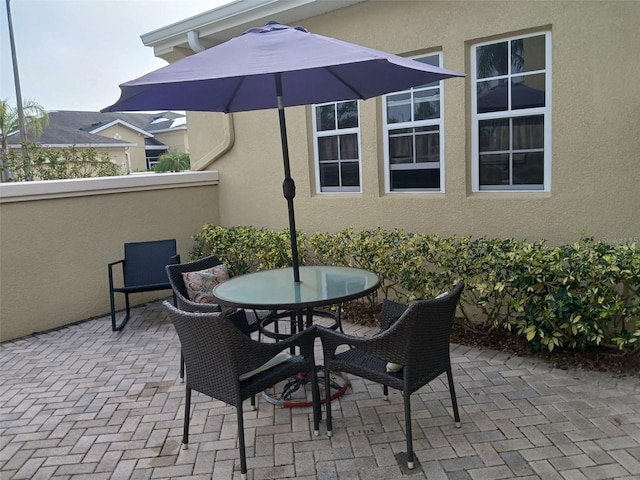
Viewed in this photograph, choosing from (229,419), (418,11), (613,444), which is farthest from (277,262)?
(613,444)

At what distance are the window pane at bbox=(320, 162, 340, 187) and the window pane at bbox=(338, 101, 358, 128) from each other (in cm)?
51

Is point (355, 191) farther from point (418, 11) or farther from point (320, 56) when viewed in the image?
point (320, 56)

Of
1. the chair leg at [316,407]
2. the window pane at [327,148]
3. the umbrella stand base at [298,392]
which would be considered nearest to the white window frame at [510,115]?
the window pane at [327,148]

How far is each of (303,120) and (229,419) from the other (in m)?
4.02

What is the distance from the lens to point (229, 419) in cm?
331

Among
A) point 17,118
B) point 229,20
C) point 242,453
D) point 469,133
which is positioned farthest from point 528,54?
point 17,118

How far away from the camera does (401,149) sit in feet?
18.1

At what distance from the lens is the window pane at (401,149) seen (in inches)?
214

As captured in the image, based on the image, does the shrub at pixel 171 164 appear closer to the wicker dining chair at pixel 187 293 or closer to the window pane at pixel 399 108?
the window pane at pixel 399 108

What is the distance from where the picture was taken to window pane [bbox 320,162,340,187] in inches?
243

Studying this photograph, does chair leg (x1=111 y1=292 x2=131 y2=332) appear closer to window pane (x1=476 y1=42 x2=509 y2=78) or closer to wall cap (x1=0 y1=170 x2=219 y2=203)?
wall cap (x1=0 y1=170 x2=219 y2=203)

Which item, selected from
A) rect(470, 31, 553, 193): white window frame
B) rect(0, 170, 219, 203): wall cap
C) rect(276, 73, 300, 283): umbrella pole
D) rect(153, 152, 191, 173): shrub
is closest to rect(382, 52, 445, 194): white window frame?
rect(470, 31, 553, 193): white window frame

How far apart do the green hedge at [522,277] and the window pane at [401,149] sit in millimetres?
846

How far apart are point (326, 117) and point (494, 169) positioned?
226 centimetres
